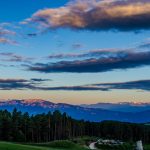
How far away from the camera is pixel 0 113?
194 m

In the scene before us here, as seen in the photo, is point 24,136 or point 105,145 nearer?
point 105,145

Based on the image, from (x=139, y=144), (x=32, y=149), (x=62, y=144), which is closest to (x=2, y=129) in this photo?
(x=62, y=144)

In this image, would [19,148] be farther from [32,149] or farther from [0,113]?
[0,113]

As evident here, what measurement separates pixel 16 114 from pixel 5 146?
118m

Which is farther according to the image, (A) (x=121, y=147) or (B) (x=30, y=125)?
(B) (x=30, y=125)

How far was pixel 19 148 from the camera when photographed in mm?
79125

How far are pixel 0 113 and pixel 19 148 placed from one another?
11721 centimetres

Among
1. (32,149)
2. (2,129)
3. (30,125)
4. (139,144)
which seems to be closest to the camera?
(139,144)

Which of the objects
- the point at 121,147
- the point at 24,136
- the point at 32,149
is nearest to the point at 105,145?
the point at 121,147

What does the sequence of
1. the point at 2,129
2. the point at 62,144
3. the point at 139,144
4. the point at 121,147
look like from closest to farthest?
the point at 139,144 → the point at 62,144 → the point at 121,147 → the point at 2,129

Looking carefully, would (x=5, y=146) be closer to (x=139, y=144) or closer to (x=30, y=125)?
(x=139, y=144)

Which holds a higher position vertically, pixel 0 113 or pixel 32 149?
pixel 0 113

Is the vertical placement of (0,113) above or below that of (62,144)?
above

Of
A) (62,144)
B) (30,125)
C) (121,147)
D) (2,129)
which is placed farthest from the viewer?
(30,125)
